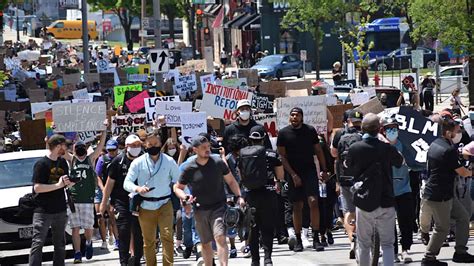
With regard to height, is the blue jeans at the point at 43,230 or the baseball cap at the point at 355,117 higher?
the baseball cap at the point at 355,117

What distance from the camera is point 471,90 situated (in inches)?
1412

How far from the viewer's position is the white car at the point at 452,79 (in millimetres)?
46188

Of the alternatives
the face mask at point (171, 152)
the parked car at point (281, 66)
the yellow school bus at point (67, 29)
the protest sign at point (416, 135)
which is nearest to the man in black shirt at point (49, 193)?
the face mask at point (171, 152)

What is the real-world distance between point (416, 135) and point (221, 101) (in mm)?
6778

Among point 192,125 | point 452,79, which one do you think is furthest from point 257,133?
point 452,79

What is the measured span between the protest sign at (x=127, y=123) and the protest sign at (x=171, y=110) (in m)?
1.33

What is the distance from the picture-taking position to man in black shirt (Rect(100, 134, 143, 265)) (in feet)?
45.2

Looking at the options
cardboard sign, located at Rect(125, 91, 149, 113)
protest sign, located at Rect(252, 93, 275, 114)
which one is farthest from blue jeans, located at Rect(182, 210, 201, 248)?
cardboard sign, located at Rect(125, 91, 149, 113)

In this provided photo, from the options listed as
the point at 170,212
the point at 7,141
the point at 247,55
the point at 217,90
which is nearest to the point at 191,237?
the point at 170,212

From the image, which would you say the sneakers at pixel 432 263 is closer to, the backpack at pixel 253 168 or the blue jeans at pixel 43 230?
the backpack at pixel 253 168

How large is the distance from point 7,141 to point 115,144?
865 cm

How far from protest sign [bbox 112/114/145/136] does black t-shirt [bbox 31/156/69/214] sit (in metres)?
7.47

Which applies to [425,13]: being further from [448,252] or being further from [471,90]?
[448,252]

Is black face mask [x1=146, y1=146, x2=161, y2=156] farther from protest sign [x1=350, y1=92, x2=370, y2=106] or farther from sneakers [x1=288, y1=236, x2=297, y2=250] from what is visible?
protest sign [x1=350, y1=92, x2=370, y2=106]
